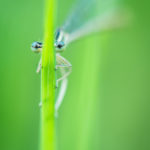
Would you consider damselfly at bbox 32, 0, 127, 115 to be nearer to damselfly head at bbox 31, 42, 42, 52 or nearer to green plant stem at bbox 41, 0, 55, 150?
damselfly head at bbox 31, 42, 42, 52

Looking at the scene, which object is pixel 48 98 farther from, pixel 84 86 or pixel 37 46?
pixel 84 86

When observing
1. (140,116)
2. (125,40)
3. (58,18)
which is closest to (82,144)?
(140,116)

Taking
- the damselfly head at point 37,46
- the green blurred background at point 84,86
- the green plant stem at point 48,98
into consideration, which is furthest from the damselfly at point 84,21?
the green plant stem at point 48,98

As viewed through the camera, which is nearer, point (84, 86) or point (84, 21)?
point (84, 86)

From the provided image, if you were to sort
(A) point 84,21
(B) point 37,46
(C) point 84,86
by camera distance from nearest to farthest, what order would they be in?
(B) point 37,46
(C) point 84,86
(A) point 84,21

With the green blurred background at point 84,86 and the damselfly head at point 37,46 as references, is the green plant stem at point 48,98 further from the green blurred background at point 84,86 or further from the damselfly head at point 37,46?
the green blurred background at point 84,86

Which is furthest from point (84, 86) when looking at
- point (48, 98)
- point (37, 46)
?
point (48, 98)

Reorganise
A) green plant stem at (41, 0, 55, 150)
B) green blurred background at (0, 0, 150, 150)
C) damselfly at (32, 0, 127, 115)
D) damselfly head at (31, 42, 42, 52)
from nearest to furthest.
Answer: green plant stem at (41, 0, 55, 150) < damselfly head at (31, 42, 42, 52) < green blurred background at (0, 0, 150, 150) < damselfly at (32, 0, 127, 115)

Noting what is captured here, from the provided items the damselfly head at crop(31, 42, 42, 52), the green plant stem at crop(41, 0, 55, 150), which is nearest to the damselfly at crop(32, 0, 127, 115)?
the damselfly head at crop(31, 42, 42, 52)
